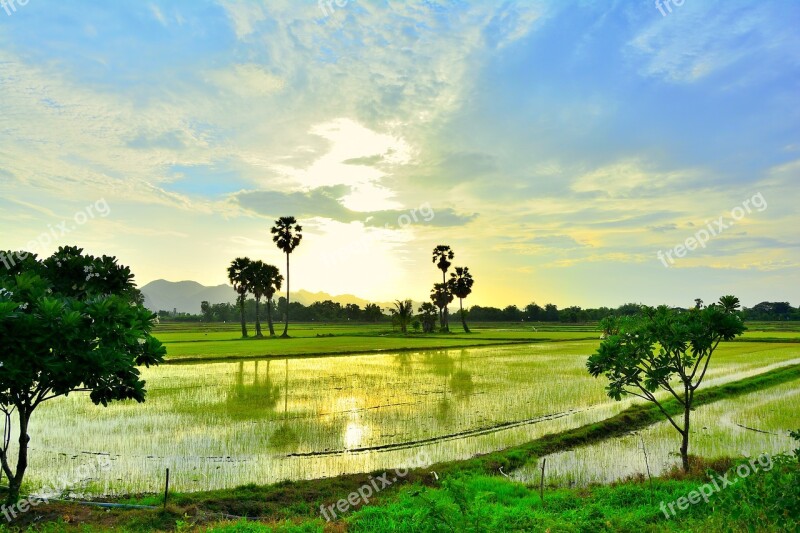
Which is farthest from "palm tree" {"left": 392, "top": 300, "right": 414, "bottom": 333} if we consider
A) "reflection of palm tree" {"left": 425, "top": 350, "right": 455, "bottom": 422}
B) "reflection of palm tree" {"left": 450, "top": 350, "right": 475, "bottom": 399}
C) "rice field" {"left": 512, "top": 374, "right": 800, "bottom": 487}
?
"rice field" {"left": 512, "top": 374, "right": 800, "bottom": 487}

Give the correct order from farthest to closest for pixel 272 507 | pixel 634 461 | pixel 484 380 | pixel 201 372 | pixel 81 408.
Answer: pixel 201 372 → pixel 484 380 → pixel 81 408 → pixel 634 461 → pixel 272 507

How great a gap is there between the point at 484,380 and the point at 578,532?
787 inches

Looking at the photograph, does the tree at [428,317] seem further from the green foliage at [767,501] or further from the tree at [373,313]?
the green foliage at [767,501]

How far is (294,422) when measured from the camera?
54.1ft

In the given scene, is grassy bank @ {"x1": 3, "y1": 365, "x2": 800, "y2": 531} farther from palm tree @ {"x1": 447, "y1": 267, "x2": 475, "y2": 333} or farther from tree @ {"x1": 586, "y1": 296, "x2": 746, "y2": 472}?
palm tree @ {"x1": 447, "y1": 267, "x2": 475, "y2": 333}

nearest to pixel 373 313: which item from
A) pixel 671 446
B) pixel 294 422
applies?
pixel 294 422

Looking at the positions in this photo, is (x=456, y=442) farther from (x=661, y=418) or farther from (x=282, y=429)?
(x=661, y=418)

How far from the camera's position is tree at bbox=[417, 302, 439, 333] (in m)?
86.2

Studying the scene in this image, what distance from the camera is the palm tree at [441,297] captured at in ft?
313

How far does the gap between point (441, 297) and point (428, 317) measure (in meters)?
12.4

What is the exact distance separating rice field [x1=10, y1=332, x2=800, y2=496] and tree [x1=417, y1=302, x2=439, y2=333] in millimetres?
55466

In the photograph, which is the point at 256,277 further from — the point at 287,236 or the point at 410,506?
the point at 410,506

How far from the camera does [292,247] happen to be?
240 ft

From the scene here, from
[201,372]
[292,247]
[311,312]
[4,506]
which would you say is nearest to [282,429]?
[4,506]
